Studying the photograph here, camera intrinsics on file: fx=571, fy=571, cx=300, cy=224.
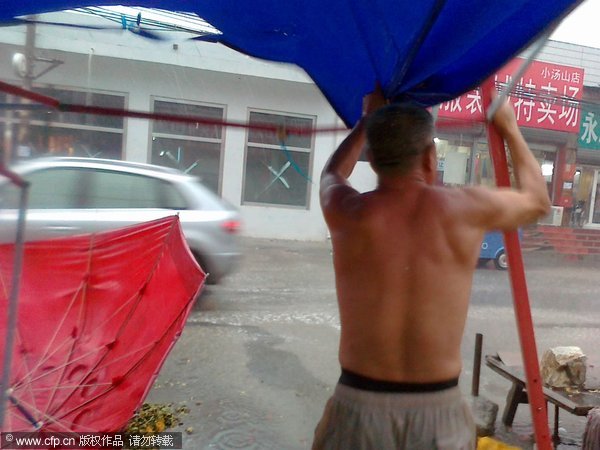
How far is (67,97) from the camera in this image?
2098 millimetres

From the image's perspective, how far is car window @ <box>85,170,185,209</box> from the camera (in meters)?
5.95

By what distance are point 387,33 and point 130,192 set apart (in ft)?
15.8

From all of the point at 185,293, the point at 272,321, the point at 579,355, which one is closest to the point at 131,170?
the point at 272,321

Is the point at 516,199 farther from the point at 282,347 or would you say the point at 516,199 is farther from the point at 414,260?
the point at 282,347

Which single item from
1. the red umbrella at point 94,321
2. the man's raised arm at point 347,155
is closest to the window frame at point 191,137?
the red umbrella at point 94,321

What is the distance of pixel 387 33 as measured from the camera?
178 centimetres

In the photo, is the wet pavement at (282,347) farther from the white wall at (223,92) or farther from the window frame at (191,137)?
the window frame at (191,137)

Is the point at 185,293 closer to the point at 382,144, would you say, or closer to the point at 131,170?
the point at 382,144

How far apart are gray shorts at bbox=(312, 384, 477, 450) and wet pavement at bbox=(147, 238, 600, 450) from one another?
2.27m

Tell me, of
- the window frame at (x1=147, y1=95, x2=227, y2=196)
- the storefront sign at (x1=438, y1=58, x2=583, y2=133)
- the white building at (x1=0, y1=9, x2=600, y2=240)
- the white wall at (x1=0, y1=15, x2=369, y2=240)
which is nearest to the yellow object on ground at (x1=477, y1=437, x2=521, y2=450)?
the white building at (x1=0, y1=9, x2=600, y2=240)

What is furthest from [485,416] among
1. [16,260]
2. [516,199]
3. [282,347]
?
[16,260]

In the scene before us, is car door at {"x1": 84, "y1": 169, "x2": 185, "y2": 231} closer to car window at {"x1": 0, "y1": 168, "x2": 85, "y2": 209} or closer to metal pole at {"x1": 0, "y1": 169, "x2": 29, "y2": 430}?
car window at {"x1": 0, "y1": 168, "x2": 85, "y2": 209}

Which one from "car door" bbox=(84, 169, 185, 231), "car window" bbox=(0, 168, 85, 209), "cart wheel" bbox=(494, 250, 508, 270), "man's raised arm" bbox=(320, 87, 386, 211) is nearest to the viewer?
"man's raised arm" bbox=(320, 87, 386, 211)

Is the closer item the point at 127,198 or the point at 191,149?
the point at 127,198
